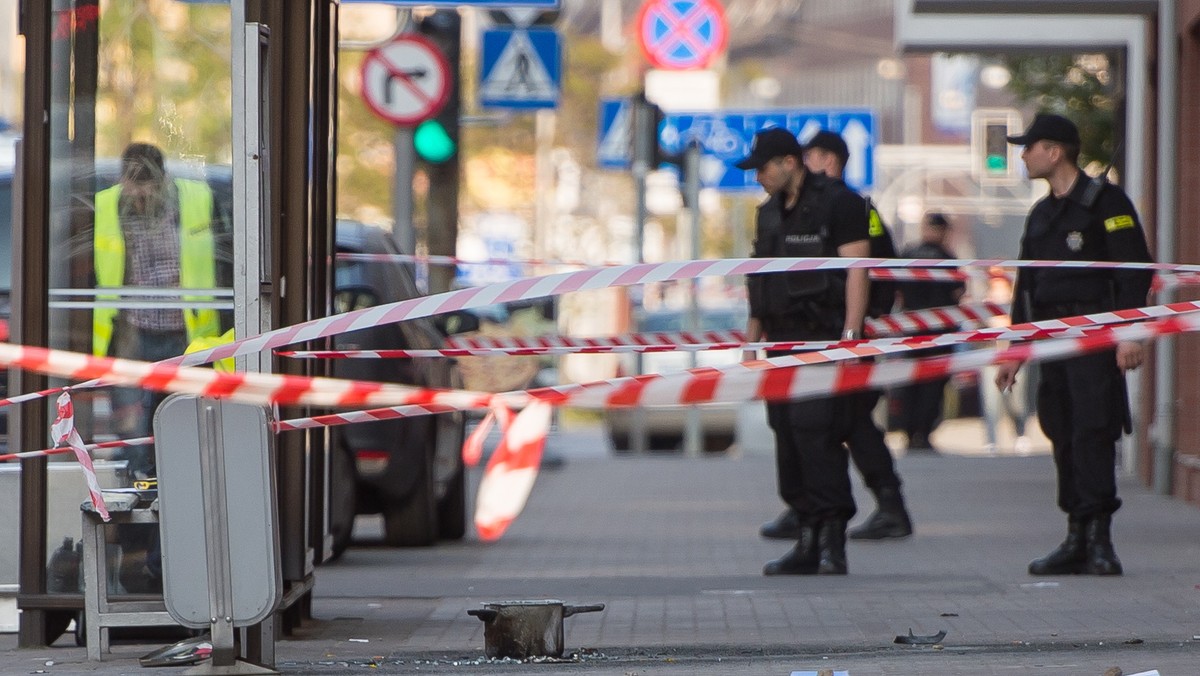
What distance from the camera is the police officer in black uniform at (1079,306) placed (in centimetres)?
791

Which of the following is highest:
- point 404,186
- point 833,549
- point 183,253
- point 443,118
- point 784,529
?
point 443,118

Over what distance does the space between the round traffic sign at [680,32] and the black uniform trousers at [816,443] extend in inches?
466

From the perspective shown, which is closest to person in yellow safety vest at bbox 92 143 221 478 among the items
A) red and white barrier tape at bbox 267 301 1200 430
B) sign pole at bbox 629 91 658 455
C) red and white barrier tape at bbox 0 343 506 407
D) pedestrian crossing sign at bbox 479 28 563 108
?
red and white barrier tape at bbox 267 301 1200 430

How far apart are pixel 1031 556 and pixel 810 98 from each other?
2882 inches

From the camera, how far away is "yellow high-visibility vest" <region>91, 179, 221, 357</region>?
6.56m

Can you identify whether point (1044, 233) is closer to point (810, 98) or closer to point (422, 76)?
point (422, 76)

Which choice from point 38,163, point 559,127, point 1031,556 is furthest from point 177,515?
point 559,127

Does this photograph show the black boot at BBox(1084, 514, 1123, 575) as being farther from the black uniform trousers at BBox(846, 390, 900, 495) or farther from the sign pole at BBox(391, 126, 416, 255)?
the sign pole at BBox(391, 126, 416, 255)

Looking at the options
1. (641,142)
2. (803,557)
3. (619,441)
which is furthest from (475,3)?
(619,441)

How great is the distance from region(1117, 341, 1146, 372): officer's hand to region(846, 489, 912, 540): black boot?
2.44 m

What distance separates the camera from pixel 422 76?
1304cm

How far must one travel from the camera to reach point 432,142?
13.5 meters

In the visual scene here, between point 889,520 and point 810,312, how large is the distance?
210 centimetres

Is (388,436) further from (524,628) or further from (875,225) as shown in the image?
(524,628)
